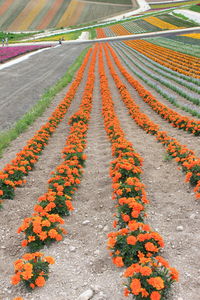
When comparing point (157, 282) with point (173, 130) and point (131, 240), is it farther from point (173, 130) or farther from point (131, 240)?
point (173, 130)

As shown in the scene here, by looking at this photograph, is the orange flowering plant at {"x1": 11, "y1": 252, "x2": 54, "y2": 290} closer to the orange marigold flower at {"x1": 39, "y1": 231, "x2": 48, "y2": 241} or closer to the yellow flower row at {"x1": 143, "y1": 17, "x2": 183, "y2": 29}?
Result: the orange marigold flower at {"x1": 39, "y1": 231, "x2": 48, "y2": 241}

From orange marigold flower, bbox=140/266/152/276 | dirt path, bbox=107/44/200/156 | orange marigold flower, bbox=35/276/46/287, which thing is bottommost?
dirt path, bbox=107/44/200/156

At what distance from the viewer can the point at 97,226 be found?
6.63m

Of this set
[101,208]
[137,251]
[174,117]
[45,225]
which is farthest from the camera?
[174,117]

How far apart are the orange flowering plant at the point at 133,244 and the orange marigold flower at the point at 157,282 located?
72 cm

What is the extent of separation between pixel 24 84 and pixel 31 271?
23.2 m

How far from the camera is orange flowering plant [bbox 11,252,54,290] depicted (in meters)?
4.54

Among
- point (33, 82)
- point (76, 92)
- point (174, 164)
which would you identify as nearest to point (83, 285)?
point (174, 164)

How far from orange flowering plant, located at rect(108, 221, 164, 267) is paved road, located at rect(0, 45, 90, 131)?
Answer: 36.0 feet

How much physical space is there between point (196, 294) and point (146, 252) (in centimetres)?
106

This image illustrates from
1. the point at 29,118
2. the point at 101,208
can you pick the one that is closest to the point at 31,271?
the point at 101,208

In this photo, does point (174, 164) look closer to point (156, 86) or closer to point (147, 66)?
point (156, 86)

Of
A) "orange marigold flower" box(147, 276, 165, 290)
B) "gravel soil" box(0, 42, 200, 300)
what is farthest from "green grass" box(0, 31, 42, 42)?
"orange marigold flower" box(147, 276, 165, 290)

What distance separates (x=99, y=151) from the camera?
446 inches
